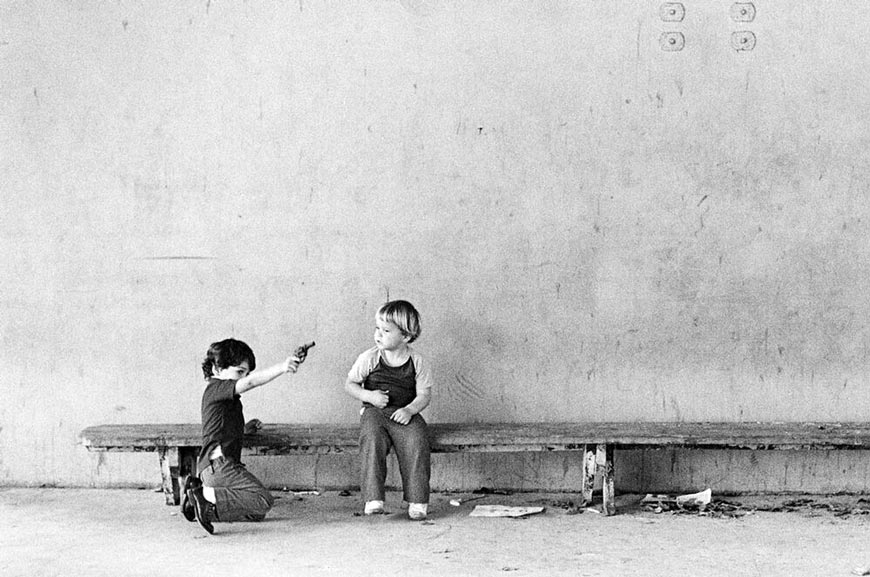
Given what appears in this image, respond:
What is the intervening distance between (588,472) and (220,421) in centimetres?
196

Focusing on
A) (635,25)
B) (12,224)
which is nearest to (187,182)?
(12,224)

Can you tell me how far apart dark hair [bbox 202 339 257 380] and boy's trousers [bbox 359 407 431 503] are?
0.71m

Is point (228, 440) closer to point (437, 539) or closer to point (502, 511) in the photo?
point (437, 539)

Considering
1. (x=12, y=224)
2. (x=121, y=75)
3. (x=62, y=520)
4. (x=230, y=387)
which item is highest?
(x=121, y=75)

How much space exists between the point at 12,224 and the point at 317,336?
1.90m

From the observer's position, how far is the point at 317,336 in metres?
6.36

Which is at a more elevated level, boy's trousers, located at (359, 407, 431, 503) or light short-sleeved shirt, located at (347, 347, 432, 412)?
light short-sleeved shirt, located at (347, 347, 432, 412)

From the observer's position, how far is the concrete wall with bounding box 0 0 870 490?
20.3 ft

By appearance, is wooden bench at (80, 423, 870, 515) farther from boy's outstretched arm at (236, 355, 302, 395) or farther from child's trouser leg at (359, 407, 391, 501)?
boy's outstretched arm at (236, 355, 302, 395)

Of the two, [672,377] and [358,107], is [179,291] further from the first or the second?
[672,377]

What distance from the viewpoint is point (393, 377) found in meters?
5.98

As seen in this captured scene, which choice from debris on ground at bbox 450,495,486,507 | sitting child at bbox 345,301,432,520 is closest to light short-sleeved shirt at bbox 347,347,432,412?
sitting child at bbox 345,301,432,520

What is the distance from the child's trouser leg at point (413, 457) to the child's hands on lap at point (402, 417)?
28mm

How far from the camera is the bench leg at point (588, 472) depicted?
5.88 metres
